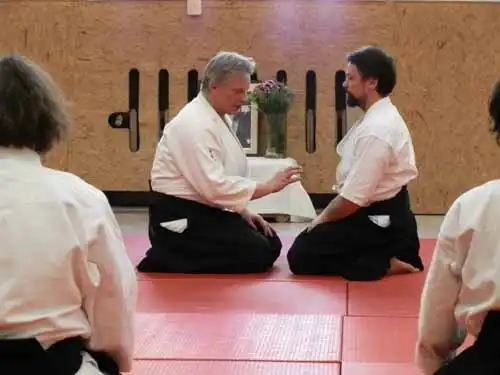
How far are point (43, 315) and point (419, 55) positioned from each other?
624cm

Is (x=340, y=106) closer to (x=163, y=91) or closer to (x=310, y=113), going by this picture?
(x=310, y=113)

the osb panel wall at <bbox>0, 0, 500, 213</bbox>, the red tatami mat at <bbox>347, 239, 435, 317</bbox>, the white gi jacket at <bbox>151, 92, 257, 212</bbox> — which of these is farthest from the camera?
the osb panel wall at <bbox>0, 0, 500, 213</bbox>

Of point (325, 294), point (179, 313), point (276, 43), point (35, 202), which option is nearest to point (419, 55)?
point (276, 43)

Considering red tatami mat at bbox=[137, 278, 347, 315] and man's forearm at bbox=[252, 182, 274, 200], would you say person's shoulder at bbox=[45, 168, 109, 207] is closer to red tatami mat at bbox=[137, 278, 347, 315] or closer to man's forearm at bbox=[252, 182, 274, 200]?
red tatami mat at bbox=[137, 278, 347, 315]

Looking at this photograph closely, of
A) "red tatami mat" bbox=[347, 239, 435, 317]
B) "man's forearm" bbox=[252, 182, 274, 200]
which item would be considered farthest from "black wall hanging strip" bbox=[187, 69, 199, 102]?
"red tatami mat" bbox=[347, 239, 435, 317]

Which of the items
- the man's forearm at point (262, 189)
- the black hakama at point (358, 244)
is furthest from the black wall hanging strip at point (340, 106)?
the man's forearm at point (262, 189)

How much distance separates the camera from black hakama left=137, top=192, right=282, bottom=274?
505 centimetres

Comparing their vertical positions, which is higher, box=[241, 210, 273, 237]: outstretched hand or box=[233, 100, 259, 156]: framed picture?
box=[233, 100, 259, 156]: framed picture

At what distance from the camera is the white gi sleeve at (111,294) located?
2.10 m

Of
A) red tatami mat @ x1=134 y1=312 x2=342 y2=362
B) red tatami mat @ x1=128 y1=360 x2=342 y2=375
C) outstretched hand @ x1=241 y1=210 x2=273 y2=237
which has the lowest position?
red tatami mat @ x1=134 y1=312 x2=342 y2=362

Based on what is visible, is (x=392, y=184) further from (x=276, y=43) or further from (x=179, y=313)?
(x=276, y=43)

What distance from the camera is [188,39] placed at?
800cm

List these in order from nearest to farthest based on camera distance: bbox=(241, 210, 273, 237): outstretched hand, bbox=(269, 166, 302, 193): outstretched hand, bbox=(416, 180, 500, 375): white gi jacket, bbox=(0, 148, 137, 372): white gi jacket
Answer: bbox=(0, 148, 137, 372): white gi jacket, bbox=(416, 180, 500, 375): white gi jacket, bbox=(269, 166, 302, 193): outstretched hand, bbox=(241, 210, 273, 237): outstretched hand

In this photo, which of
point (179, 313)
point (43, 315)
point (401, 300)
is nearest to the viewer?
point (43, 315)
